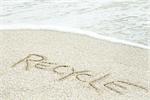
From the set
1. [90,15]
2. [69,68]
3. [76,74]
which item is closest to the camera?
[76,74]

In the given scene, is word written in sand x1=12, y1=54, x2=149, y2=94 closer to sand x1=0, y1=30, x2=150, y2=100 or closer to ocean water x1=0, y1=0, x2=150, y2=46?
sand x1=0, y1=30, x2=150, y2=100

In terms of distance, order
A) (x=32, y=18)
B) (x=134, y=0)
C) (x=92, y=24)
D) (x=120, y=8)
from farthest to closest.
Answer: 1. (x=134, y=0)
2. (x=120, y=8)
3. (x=32, y=18)
4. (x=92, y=24)

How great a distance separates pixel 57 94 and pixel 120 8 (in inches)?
134

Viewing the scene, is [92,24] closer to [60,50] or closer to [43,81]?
[60,50]

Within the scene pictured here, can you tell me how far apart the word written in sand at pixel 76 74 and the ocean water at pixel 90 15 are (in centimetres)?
130

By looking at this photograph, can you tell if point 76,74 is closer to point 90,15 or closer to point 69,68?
point 69,68

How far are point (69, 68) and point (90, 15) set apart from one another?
2.23 metres

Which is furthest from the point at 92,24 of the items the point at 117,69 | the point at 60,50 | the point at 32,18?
the point at 117,69

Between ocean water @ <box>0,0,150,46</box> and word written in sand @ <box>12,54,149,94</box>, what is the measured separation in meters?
1.30

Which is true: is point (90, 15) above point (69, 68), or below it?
above

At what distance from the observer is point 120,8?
5.73 m

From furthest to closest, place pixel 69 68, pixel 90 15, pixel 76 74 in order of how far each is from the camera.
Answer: pixel 90 15, pixel 69 68, pixel 76 74

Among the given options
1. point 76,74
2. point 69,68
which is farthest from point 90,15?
point 76,74

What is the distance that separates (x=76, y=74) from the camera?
3.03m
